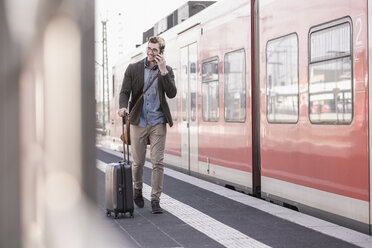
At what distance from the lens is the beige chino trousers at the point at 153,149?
7.16m


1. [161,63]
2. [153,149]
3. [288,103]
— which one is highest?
[161,63]

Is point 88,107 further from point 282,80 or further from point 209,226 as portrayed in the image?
point 282,80

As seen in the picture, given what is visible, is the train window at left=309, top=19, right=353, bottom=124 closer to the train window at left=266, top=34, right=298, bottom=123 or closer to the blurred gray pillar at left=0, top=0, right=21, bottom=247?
the train window at left=266, top=34, right=298, bottom=123

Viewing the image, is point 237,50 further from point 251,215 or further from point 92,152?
point 92,152

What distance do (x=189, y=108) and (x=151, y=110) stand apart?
540 centimetres

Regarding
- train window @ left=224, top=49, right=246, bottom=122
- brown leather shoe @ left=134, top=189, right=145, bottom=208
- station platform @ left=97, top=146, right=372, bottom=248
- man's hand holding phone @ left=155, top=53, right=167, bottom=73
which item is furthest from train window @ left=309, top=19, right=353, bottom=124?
train window @ left=224, top=49, right=246, bottom=122

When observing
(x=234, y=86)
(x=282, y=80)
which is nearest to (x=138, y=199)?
(x=282, y=80)

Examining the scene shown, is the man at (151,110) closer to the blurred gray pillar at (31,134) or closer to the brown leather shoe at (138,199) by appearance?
the brown leather shoe at (138,199)

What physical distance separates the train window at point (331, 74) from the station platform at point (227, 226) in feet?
3.41

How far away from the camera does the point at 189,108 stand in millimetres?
12578

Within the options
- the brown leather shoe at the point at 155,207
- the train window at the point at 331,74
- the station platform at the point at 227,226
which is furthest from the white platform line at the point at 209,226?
the train window at the point at 331,74

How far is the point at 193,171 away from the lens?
12070 mm

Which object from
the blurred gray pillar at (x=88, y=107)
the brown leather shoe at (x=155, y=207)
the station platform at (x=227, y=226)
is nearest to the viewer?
the blurred gray pillar at (x=88, y=107)

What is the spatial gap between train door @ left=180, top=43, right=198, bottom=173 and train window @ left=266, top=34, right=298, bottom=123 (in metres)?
3.99
